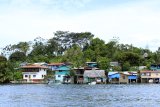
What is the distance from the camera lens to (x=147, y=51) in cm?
7906

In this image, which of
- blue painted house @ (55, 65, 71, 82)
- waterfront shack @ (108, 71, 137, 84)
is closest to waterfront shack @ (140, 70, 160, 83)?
waterfront shack @ (108, 71, 137, 84)

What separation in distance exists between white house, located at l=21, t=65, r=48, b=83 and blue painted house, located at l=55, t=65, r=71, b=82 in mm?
2613

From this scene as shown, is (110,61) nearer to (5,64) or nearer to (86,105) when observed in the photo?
(5,64)

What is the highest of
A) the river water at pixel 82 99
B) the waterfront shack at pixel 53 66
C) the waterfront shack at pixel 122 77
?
the waterfront shack at pixel 53 66

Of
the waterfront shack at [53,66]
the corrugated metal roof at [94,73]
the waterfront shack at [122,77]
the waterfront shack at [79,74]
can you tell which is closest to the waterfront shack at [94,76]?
the corrugated metal roof at [94,73]

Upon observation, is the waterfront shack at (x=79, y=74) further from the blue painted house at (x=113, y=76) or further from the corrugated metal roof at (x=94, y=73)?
the blue painted house at (x=113, y=76)

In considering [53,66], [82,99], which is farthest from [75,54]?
[82,99]

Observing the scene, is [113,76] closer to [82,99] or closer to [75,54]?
[75,54]

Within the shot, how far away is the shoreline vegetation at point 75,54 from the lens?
225ft

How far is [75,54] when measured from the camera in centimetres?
7538

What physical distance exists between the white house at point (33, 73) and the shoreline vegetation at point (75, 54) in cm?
112

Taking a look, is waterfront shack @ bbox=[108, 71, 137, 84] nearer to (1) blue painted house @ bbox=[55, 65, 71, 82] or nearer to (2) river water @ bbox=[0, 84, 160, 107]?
(1) blue painted house @ bbox=[55, 65, 71, 82]

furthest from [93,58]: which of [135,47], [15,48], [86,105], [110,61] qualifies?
[86,105]

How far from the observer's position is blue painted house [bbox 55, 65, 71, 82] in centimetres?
6844
